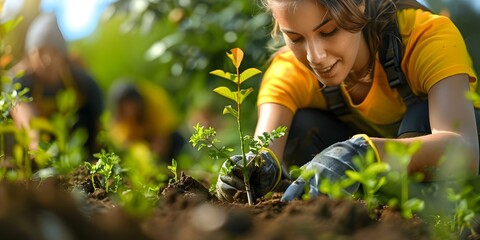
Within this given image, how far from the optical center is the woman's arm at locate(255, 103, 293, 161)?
2484 millimetres

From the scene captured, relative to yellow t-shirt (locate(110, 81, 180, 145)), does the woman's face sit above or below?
above

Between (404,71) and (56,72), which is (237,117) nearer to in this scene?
(404,71)

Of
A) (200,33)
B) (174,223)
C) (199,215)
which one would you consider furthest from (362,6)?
(200,33)

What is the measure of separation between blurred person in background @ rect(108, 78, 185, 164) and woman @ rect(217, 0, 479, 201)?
440cm

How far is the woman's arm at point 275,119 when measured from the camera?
2484mm

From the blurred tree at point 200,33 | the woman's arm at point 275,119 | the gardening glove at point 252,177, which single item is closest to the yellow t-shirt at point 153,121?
the blurred tree at point 200,33

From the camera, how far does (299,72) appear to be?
2.67m

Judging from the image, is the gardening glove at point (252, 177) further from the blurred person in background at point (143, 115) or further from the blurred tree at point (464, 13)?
the blurred person in background at point (143, 115)

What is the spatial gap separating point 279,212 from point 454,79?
928 millimetres

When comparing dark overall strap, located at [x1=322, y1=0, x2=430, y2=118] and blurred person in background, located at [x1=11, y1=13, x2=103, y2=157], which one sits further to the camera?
blurred person in background, located at [x1=11, y1=13, x2=103, y2=157]

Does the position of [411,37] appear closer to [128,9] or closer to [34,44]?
[128,9]

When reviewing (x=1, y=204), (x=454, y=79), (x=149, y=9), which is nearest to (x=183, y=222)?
(x=1, y=204)

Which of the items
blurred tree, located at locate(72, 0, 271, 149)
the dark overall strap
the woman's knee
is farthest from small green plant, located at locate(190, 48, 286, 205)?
blurred tree, located at locate(72, 0, 271, 149)

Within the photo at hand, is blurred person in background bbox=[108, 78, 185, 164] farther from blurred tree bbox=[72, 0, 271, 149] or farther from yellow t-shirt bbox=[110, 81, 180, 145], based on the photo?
blurred tree bbox=[72, 0, 271, 149]
